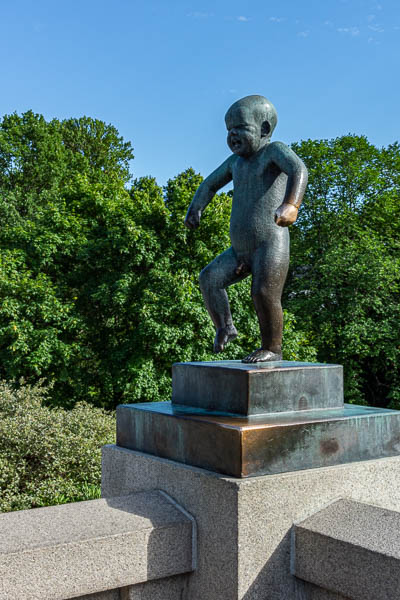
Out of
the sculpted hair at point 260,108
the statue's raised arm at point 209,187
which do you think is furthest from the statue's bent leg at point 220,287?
the sculpted hair at point 260,108

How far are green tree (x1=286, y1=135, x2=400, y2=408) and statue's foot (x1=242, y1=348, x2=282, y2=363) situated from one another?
50.0 ft

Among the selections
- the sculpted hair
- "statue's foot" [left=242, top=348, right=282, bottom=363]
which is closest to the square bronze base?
"statue's foot" [left=242, top=348, right=282, bottom=363]

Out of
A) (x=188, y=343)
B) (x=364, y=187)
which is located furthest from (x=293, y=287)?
(x=188, y=343)

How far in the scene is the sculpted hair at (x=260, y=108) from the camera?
365 centimetres

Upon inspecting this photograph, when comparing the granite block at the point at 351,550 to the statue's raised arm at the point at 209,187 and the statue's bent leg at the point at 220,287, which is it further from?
the statue's raised arm at the point at 209,187

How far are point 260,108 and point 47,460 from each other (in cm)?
553

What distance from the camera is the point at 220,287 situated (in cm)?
387

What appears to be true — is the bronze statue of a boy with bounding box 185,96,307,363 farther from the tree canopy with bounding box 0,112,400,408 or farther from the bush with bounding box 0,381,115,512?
the tree canopy with bounding box 0,112,400,408

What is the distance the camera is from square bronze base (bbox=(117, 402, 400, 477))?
114 inches

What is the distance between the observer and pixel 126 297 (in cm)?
1548

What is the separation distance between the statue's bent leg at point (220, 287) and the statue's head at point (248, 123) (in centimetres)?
67

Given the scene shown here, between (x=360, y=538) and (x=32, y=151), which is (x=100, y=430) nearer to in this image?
(x=360, y=538)

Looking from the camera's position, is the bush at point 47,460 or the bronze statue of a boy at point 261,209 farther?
the bush at point 47,460

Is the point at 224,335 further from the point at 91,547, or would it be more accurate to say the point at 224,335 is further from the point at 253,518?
the point at 91,547
